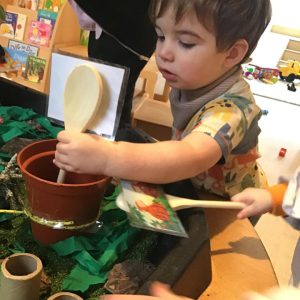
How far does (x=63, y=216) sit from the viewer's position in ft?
1.53

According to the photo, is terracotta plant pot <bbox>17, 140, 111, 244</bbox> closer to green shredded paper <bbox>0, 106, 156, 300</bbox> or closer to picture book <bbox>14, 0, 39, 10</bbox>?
green shredded paper <bbox>0, 106, 156, 300</bbox>

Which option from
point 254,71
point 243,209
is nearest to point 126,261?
point 243,209

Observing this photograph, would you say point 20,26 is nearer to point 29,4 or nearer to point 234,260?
point 29,4

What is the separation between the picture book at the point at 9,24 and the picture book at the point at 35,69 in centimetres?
14

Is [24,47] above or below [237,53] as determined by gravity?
below

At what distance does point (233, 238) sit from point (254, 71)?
2823mm

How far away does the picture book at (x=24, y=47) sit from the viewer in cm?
139

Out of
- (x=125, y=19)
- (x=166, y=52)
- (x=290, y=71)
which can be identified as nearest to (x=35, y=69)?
(x=125, y=19)

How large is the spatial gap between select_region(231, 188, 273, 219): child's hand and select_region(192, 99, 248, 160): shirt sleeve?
6 centimetres

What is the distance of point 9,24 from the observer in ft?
4.74

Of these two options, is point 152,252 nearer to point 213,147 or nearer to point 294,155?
point 213,147

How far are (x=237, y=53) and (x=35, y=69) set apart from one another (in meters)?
0.95

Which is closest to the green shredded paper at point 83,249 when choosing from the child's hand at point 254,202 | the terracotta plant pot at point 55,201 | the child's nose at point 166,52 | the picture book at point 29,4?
the terracotta plant pot at point 55,201

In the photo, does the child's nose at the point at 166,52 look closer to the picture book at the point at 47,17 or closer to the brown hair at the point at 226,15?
the brown hair at the point at 226,15
